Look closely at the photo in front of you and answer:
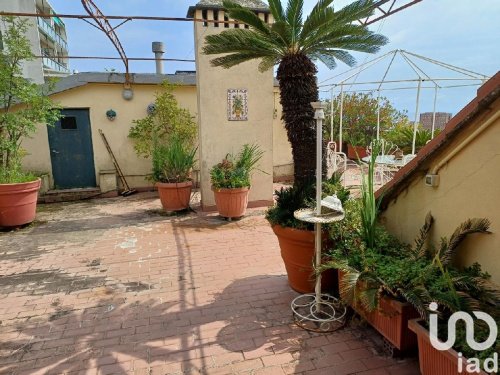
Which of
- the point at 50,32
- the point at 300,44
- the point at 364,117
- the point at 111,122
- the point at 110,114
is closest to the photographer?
the point at 300,44

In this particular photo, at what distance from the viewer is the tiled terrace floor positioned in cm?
238

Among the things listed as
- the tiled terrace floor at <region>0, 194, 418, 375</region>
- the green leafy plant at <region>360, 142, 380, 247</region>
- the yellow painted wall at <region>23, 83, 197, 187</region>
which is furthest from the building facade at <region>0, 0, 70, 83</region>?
the green leafy plant at <region>360, 142, 380, 247</region>

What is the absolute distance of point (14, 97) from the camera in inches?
233

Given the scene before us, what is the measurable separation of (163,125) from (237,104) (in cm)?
270

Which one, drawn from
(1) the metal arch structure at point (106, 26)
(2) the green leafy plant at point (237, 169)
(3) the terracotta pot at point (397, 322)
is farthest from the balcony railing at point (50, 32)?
(3) the terracotta pot at point (397, 322)

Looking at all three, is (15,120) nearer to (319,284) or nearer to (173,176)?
(173,176)

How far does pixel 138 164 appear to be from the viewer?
347 inches

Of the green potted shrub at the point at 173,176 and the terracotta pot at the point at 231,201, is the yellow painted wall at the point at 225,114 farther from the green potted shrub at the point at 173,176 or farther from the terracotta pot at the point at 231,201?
the terracotta pot at the point at 231,201

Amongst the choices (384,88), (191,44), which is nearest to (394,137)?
(384,88)

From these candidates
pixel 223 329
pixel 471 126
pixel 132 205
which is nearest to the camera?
pixel 471 126

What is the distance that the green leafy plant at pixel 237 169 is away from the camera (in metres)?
5.91

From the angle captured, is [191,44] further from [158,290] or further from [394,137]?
[394,137]

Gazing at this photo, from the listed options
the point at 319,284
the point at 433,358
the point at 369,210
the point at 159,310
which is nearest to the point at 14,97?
the point at 159,310

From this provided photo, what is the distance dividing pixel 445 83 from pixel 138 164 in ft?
27.0
